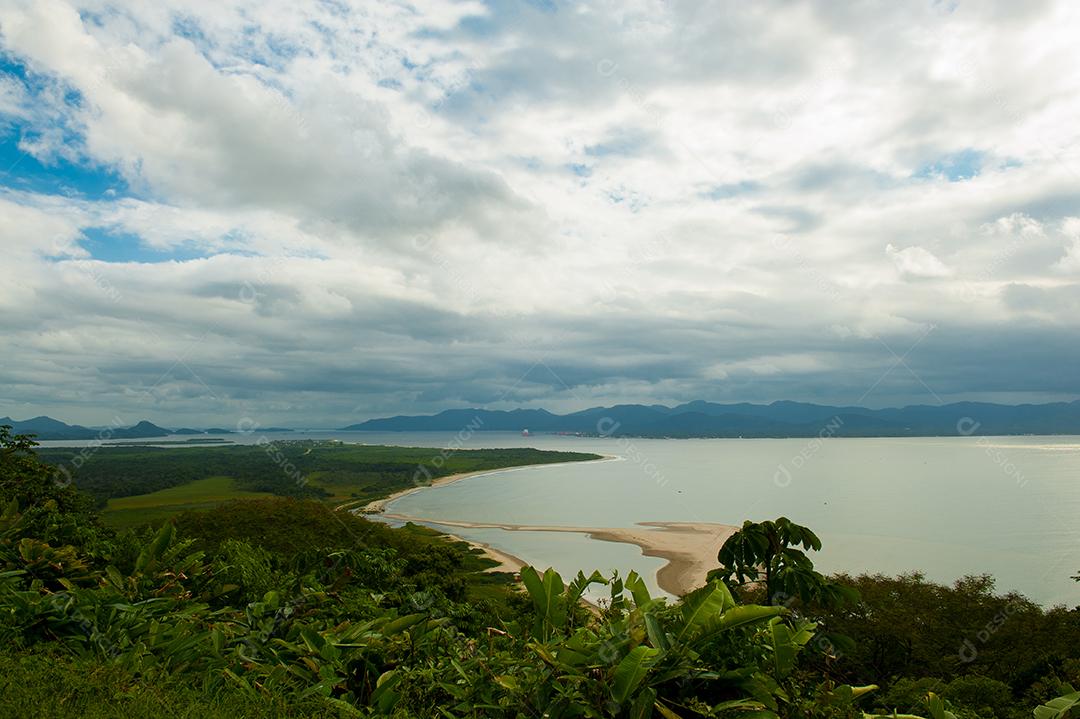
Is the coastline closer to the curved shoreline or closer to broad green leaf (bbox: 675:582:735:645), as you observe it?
the curved shoreline

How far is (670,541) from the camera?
4953 cm

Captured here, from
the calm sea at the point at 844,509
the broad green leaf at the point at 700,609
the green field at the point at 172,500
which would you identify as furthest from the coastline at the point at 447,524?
the green field at the point at 172,500

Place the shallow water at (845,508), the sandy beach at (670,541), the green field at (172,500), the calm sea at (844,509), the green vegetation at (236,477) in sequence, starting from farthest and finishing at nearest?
the green vegetation at (236,477) < the green field at (172,500) < the shallow water at (845,508) < the calm sea at (844,509) < the sandy beach at (670,541)

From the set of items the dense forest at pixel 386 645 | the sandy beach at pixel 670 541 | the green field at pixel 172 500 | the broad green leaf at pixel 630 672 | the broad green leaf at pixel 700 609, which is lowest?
the sandy beach at pixel 670 541

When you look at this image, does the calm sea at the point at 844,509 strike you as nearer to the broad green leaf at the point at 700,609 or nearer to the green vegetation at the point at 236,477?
the green vegetation at the point at 236,477

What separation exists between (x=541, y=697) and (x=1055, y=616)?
23.1m

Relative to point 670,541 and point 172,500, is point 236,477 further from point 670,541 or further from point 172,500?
point 670,541

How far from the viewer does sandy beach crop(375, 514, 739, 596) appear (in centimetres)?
3781

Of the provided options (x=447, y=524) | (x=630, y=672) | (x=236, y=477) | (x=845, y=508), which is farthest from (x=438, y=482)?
(x=630, y=672)

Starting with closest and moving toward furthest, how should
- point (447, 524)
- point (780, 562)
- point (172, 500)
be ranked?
1. point (780, 562)
2. point (447, 524)
3. point (172, 500)

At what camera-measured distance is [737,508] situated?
215 feet

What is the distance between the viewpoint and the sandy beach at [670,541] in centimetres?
3781

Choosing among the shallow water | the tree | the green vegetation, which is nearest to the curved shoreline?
the green vegetation

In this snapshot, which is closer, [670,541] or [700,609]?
[700,609]
